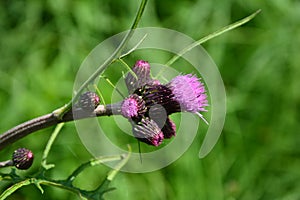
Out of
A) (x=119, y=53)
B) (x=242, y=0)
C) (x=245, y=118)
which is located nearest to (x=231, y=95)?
(x=245, y=118)

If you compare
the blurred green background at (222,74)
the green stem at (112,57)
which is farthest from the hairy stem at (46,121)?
the blurred green background at (222,74)

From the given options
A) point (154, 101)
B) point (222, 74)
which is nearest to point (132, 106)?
point (154, 101)

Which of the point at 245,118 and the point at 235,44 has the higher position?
the point at 235,44

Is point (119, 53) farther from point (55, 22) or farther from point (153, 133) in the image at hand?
point (55, 22)

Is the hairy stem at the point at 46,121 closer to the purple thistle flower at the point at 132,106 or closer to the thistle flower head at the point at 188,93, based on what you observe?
the purple thistle flower at the point at 132,106

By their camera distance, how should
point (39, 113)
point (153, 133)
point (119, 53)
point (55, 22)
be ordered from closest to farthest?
point (119, 53) → point (153, 133) → point (39, 113) → point (55, 22)

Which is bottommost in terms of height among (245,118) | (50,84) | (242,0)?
(245,118)

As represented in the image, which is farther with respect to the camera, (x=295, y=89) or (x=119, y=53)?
(x=295, y=89)
